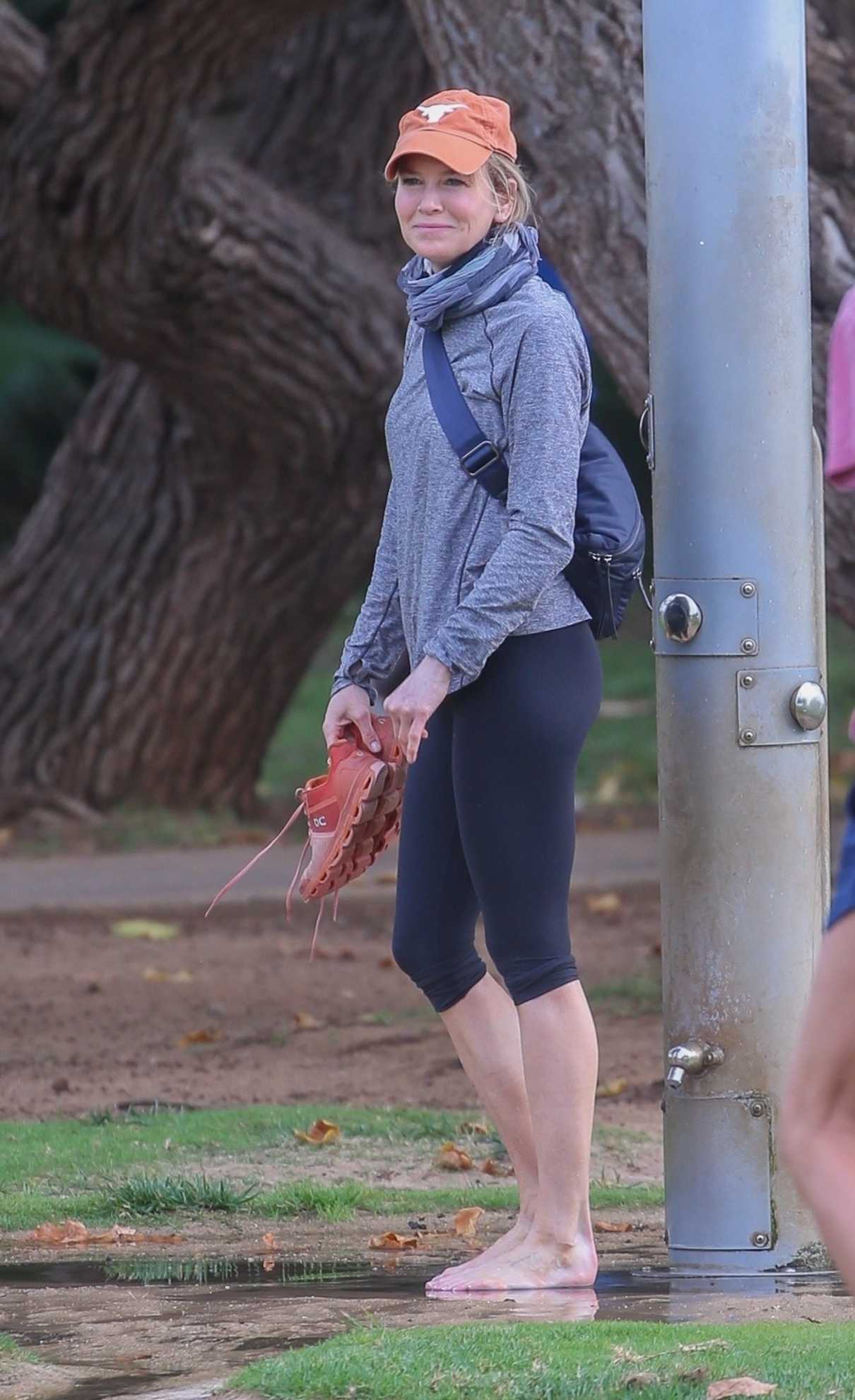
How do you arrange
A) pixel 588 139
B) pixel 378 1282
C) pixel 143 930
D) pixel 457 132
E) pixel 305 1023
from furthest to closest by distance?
pixel 143 930 → pixel 305 1023 → pixel 588 139 → pixel 378 1282 → pixel 457 132

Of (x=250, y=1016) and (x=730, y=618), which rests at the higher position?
(x=730, y=618)

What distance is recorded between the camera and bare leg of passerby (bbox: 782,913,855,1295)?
82.7 inches

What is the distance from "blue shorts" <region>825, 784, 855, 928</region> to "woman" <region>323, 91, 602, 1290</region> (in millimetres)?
1463

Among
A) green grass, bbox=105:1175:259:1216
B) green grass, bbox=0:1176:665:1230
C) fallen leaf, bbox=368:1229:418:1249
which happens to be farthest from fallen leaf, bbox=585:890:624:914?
fallen leaf, bbox=368:1229:418:1249

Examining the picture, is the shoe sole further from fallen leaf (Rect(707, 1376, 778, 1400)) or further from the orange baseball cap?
fallen leaf (Rect(707, 1376, 778, 1400))

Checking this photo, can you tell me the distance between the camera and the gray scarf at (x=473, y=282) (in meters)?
3.71

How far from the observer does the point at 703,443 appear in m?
4.09

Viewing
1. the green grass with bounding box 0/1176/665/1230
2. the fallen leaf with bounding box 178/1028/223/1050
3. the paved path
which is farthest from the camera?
the paved path

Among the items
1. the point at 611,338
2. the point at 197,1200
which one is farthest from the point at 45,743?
the point at 197,1200

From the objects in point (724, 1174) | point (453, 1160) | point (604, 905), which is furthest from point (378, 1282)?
point (604, 905)

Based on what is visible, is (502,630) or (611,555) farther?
(611,555)

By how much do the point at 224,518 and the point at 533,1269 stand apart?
7320 millimetres

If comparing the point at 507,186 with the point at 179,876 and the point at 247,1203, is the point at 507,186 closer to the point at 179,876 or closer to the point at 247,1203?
the point at 247,1203

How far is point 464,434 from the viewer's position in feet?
12.1
